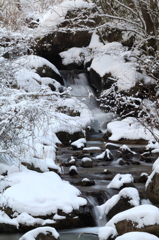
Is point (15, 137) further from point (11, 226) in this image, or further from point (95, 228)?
point (95, 228)

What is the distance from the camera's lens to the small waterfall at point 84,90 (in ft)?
44.0

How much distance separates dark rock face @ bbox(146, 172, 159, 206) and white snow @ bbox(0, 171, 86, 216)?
121 cm

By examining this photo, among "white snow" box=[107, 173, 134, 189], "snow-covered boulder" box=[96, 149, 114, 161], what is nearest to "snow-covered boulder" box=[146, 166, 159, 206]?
"white snow" box=[107, 173, 134, 189]

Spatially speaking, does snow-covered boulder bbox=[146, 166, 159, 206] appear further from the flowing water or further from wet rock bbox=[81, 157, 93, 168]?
wet rock bbox=[81, 157, 93, 168]

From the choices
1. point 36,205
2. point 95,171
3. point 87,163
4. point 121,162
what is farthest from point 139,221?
point 121,162

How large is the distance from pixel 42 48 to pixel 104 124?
6.47 meters

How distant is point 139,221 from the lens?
3779 mm

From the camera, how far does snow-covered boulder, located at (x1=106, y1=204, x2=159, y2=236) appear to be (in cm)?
372

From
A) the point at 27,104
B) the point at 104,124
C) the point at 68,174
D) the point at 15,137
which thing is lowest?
the point at 104,124

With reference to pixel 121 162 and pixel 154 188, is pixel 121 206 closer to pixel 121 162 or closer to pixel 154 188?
pixel 154 188

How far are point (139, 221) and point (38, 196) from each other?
4.80ft

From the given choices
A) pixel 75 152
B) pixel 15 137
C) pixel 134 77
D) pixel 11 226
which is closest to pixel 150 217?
pixel 11 226

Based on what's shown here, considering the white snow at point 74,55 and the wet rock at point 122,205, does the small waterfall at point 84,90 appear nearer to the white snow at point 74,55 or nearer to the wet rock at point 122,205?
the white snow at point 74,55

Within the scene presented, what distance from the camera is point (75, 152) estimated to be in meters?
9.19
